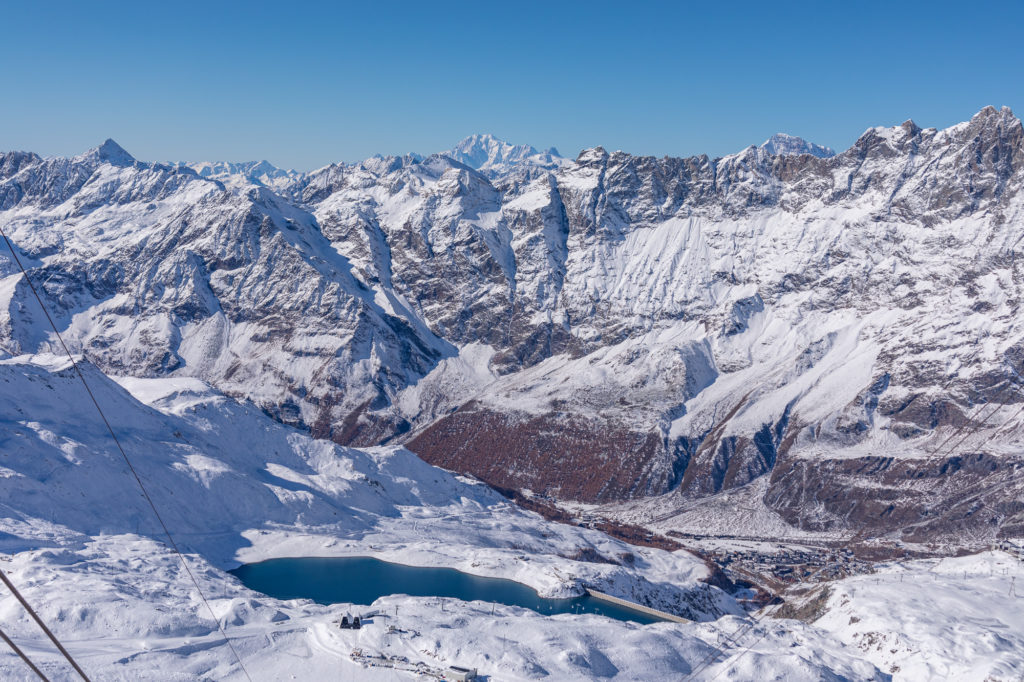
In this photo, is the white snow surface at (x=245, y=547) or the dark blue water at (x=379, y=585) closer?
the white snow surface at (x=245, y=547)

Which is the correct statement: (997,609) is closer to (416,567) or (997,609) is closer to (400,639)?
(400,639)

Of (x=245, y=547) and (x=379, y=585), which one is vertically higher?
(x=245, y=547)

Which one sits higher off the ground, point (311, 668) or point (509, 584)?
point (311, 668)

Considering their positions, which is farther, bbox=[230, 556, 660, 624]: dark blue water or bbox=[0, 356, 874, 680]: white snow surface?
bbox=[230, 556, 660, 624]: dark blue water

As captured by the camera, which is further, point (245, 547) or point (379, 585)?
point (245, 547)

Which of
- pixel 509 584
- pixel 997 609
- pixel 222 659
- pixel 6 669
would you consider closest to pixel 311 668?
pixel 222 659

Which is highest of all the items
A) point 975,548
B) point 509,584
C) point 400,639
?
point 400,639

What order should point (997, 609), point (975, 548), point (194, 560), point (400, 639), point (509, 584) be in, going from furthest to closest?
point (975, 548) → point (509, 584) → point (194, 560) → point (997, 609) → point (400, 639)

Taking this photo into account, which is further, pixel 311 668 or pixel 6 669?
pixel 311 668
